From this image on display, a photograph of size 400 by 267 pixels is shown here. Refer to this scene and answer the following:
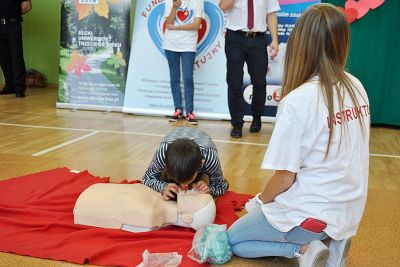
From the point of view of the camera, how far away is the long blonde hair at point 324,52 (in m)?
1.38

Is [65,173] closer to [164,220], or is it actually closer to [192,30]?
[164,220]

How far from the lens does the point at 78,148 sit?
10.6 ft

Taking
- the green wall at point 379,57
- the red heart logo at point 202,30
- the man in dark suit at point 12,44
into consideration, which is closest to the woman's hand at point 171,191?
the red heart logo at point 202,30

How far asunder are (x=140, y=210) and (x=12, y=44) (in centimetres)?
390

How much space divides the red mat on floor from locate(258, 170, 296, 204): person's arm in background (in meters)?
0.37

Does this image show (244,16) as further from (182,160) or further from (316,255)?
(316,255)

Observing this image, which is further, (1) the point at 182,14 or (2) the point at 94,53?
(2) the point at 94,53

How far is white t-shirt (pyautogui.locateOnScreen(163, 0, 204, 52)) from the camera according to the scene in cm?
403

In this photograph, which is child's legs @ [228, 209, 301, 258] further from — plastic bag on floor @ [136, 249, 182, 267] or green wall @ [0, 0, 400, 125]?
green wall @ [0, 0, 400, 125]

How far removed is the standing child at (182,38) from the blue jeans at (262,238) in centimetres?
252

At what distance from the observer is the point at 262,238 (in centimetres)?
161

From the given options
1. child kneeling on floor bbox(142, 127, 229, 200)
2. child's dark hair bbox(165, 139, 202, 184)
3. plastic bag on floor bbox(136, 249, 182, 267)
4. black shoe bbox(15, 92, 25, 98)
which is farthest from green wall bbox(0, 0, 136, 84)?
plastic bag on floor bbox(136, 249, 182, 267)

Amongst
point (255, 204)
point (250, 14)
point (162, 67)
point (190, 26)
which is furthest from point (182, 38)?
point (255, 204)

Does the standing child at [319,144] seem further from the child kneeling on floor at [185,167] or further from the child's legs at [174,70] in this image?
the child's legs at [174,70]
